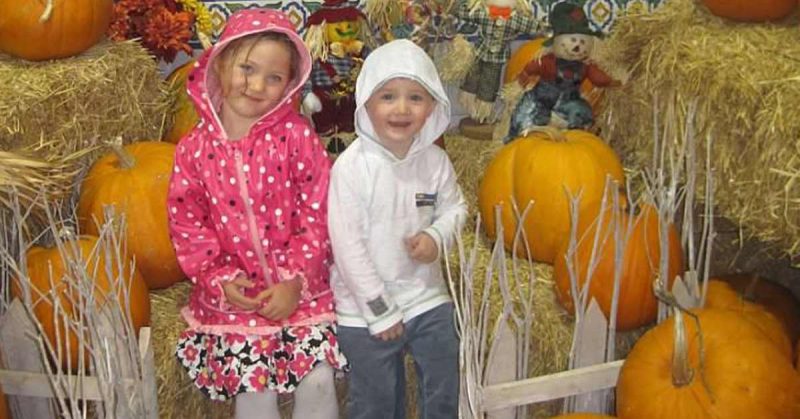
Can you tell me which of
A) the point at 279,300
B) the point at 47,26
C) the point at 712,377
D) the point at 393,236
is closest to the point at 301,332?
the point at 279,300

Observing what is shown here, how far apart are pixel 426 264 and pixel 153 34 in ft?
5.81

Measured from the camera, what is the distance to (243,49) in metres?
2.72

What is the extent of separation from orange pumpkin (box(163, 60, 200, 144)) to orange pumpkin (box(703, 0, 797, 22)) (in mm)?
1982

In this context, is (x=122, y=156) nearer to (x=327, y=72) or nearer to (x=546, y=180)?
(x=327, y=72)

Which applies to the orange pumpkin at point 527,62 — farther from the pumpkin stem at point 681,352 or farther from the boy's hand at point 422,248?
the pumpkin stem at point 681,352

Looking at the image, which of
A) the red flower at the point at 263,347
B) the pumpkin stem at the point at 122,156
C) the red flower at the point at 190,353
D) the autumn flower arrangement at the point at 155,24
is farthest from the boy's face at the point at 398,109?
the autumn flower arrangement at the point at 155,24

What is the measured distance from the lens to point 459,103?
4.05 m

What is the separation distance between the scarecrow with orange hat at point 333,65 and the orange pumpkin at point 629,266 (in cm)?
117

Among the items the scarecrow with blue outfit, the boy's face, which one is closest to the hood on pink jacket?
the boy's face

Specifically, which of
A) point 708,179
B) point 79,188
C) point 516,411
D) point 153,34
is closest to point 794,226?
point 708,179

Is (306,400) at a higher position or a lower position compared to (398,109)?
lower

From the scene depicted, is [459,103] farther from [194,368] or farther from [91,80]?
[194,368]

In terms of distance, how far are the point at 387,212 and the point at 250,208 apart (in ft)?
1.26

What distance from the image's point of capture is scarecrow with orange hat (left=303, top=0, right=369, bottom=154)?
365 centimetres
